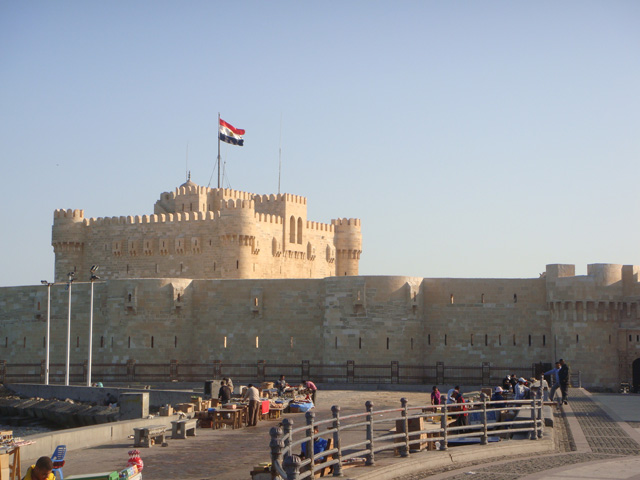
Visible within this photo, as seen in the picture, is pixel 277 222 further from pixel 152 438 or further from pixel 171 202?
pixel 152 438

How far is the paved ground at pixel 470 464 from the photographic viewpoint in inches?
626

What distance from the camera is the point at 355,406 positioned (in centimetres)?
3025

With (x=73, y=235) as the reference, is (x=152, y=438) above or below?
below

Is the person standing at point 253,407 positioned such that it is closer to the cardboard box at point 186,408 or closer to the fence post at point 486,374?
the cardboard box at point 186,408

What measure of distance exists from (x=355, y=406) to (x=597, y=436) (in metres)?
10.7

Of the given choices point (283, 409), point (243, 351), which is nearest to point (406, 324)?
point (243, 351)

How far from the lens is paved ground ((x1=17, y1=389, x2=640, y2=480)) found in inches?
626

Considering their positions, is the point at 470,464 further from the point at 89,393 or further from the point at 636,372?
the point at 89,393

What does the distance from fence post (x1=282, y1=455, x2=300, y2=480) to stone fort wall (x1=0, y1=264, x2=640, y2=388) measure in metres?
27.6

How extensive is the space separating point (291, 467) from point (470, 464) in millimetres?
5486

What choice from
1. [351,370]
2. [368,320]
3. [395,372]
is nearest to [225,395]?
[351,370]

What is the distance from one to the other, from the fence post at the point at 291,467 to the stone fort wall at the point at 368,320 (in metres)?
27.6

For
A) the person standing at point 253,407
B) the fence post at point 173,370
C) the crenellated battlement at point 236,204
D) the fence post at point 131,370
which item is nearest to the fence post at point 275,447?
the person standing at point 253,407

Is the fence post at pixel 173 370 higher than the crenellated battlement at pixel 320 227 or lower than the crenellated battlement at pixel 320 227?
lower
